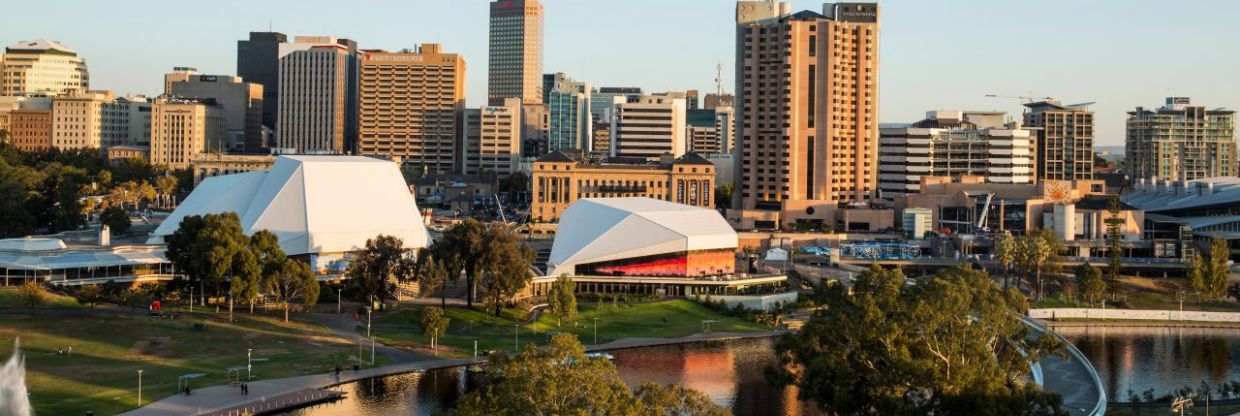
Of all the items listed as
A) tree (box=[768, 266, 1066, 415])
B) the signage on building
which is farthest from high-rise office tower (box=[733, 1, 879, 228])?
tree (box=[768, 266, 1066, 415])

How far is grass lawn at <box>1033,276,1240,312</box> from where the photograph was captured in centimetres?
10662

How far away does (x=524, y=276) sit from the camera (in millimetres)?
91938

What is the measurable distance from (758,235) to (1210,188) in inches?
1847

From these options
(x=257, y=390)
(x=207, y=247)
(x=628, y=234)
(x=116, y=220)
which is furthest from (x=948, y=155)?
(x=257, y=390)

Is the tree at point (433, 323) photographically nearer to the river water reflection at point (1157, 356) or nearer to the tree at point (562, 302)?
the tree at point (562, 302)

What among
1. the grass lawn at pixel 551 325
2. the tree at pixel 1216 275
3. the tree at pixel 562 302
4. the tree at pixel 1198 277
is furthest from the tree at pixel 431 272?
the tree at pixel 1216 275

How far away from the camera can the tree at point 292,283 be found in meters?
84.8

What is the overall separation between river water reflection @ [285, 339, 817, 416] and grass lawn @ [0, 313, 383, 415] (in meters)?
5.15

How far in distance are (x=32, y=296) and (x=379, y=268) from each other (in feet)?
66.7

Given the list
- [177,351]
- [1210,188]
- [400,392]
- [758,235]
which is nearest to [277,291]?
[177,351]

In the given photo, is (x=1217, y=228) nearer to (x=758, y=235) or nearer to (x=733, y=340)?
(x=758, y=235)

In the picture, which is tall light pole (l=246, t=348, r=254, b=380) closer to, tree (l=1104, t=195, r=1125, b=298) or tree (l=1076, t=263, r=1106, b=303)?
tree (l=1076, t=263, r=1106, b=303)

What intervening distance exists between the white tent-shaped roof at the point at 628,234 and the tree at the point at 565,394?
61361 millimetres

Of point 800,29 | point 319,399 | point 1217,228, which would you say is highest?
point 800,29
